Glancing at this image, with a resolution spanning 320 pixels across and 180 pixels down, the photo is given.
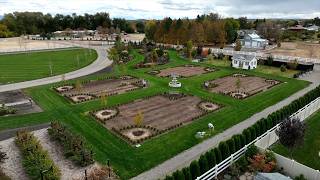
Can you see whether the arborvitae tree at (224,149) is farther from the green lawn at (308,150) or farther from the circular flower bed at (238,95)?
the circular flower bed at (238,95)

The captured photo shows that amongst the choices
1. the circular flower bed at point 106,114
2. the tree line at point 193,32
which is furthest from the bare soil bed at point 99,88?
the tree line at point 193,32

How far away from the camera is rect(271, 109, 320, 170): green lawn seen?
72.2 ft

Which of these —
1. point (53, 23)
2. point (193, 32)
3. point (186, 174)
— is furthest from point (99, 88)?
point (53, 23)

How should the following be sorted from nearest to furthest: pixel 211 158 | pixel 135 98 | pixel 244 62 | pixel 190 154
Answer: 1. pixel 211 158
2. pixel 190 154
3. pixel 135 98
4. pixel 244 62

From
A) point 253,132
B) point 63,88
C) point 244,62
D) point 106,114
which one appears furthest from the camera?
point 244,62

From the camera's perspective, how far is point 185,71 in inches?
2077

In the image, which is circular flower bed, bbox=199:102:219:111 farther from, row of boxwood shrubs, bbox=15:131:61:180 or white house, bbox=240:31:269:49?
white house, bbox=240:31:269:49

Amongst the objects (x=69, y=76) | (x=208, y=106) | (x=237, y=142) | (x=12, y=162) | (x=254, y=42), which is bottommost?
(x=12, y=162)

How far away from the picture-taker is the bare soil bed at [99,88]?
1484 inches

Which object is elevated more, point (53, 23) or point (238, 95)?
point (53, 23)

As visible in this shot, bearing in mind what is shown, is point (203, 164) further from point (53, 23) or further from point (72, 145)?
point (53, 23)

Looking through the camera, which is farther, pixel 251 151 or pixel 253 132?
pixel 253 132

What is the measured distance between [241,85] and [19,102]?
30094 millimetres

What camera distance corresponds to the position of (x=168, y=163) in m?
22.0
